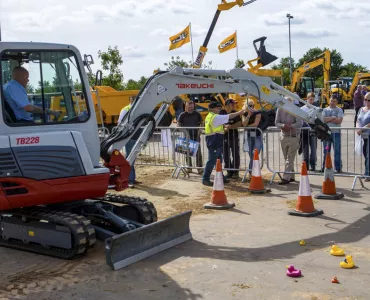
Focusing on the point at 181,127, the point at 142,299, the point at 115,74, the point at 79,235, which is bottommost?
the point at 142,299

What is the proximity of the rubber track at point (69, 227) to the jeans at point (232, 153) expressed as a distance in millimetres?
6017

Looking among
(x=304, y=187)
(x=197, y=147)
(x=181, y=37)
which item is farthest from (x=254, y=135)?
(x=181, y=37)

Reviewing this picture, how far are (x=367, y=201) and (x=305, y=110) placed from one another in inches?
80.8

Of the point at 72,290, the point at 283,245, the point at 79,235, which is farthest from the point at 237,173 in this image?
the point at 72,290

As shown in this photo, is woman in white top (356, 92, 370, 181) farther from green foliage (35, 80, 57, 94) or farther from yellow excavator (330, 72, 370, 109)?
yellow excavator (330, 72, 370, 109)

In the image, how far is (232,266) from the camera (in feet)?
21.1

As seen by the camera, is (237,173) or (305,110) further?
(237,173)

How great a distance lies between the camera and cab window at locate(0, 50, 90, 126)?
673 centimetres

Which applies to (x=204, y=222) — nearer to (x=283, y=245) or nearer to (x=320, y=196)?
(x=283, y=245)

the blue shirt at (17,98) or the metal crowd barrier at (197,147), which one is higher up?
the blue shirt at (17,98)

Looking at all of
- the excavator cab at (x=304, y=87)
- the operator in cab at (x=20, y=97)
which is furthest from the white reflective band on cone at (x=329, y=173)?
the excavator cab at (x=304, y=87)

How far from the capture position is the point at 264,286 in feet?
18.7

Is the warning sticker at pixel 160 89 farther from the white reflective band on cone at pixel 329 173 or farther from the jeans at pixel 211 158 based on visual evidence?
the white reflective band on cone at pixel 329 173

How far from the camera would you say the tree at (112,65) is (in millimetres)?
30125
